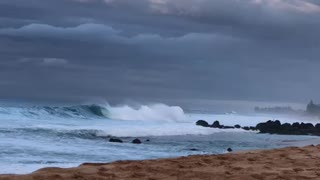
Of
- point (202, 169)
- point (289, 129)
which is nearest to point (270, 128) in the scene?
point (289, 129)

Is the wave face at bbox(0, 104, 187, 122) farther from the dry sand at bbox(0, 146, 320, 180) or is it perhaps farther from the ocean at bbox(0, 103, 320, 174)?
the dry sand at bbox(0, 146, 320, 180)

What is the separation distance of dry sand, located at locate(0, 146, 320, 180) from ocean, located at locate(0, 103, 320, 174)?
182 inches

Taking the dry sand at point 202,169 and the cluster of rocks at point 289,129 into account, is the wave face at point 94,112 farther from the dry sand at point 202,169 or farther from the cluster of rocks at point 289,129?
the dry sand at point 202,169

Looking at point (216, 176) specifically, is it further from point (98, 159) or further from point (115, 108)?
point (115, 108)

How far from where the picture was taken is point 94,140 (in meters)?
24.6

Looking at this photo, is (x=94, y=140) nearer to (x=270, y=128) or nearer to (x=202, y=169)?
(x=202, y=169)

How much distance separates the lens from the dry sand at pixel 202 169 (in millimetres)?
7367

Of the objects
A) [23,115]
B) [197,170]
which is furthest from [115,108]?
[197,170]

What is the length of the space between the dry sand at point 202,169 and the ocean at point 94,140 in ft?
15.2

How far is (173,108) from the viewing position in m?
52.4

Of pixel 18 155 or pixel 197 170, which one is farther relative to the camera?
pixel 18 155

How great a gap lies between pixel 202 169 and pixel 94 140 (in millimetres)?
17029

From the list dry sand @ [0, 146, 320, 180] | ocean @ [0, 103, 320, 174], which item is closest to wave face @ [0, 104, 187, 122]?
ocean @ [0, 103, 320, 174]

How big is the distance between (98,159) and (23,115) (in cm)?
2415
